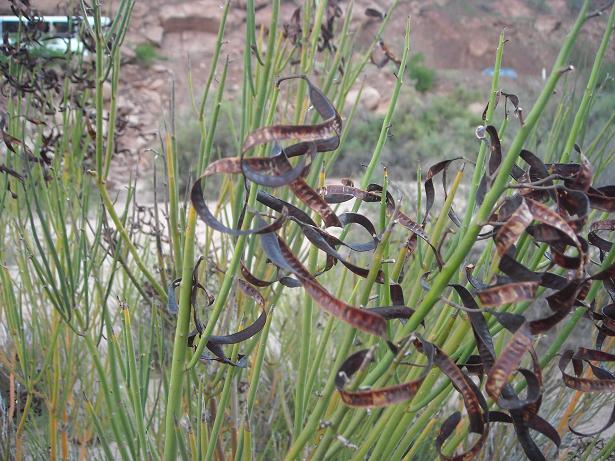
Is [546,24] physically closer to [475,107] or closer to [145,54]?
[475,107]

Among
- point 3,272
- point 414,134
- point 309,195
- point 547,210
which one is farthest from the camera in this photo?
point 414,134

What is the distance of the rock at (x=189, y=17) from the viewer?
41.2 ft

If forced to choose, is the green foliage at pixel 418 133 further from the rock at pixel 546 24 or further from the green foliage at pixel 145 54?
the green foliage at pixel 145 54

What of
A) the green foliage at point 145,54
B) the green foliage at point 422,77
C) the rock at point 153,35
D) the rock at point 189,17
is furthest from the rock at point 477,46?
the green foliage at point 145,54

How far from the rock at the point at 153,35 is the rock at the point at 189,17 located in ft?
0.75

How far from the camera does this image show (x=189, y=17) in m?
12.6

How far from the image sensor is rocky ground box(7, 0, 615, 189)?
11.4 metres

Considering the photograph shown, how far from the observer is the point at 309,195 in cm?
70

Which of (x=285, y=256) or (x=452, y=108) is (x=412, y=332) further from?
(x=452, y=108)

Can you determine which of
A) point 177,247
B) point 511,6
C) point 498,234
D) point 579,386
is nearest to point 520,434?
point 579,386

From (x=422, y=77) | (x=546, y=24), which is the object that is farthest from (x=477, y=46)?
(x=422, y=77)

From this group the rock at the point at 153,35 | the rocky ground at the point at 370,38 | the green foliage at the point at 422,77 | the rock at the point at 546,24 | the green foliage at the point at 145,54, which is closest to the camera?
the rocky ground at the point at 370,38

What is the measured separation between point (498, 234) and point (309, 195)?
20 cm

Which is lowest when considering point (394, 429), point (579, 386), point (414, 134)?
point (414, 134)
